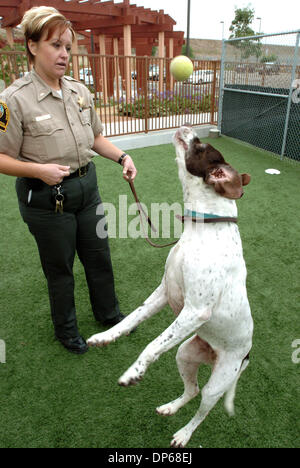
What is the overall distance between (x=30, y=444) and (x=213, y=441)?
110cm

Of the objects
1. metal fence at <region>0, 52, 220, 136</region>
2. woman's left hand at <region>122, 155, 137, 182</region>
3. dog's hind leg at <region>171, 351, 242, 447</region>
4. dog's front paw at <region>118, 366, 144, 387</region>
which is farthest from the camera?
metal fence at <region>0, 52, 220, 136</region>

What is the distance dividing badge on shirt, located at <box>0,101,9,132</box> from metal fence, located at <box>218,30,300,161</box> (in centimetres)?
674

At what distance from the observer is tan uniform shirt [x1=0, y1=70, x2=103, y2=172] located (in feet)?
6.19

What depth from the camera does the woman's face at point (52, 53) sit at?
1857mm

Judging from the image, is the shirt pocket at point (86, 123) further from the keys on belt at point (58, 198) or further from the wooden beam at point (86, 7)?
the wooden beam at point (86, 7)

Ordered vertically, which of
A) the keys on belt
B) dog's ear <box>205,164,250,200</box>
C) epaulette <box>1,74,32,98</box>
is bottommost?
the keys on belt

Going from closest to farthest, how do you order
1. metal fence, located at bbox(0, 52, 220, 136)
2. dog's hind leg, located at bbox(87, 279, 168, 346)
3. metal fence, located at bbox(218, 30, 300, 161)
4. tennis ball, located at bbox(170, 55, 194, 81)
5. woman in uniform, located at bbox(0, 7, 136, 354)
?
dog's hind leg, located at bbox(87, 279, 168, 346) < woman in uniform, located at bbox(0, 7, 136, 354) < tennis ball, located at bbox(170, 55, 194, 81) < metal fence, located at bbox(218, 30, 300, 161) < metal fence, located at bbox(0, 52, 220, 136)

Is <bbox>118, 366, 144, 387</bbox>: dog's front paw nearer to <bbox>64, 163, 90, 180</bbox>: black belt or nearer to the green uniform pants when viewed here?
the green uniform pants

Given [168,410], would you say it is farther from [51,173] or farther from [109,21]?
[109,21]

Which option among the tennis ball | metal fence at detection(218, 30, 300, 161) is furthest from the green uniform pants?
metal fence at detection(218, 30, 300, 161)

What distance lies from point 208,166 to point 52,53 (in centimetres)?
110

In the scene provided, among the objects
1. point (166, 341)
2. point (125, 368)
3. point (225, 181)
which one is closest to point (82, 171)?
point (225, 181)

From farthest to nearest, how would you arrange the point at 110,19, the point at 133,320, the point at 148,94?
the point at 110,19
the point at 148,94
the point at 133,320

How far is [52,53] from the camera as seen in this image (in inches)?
73.8
